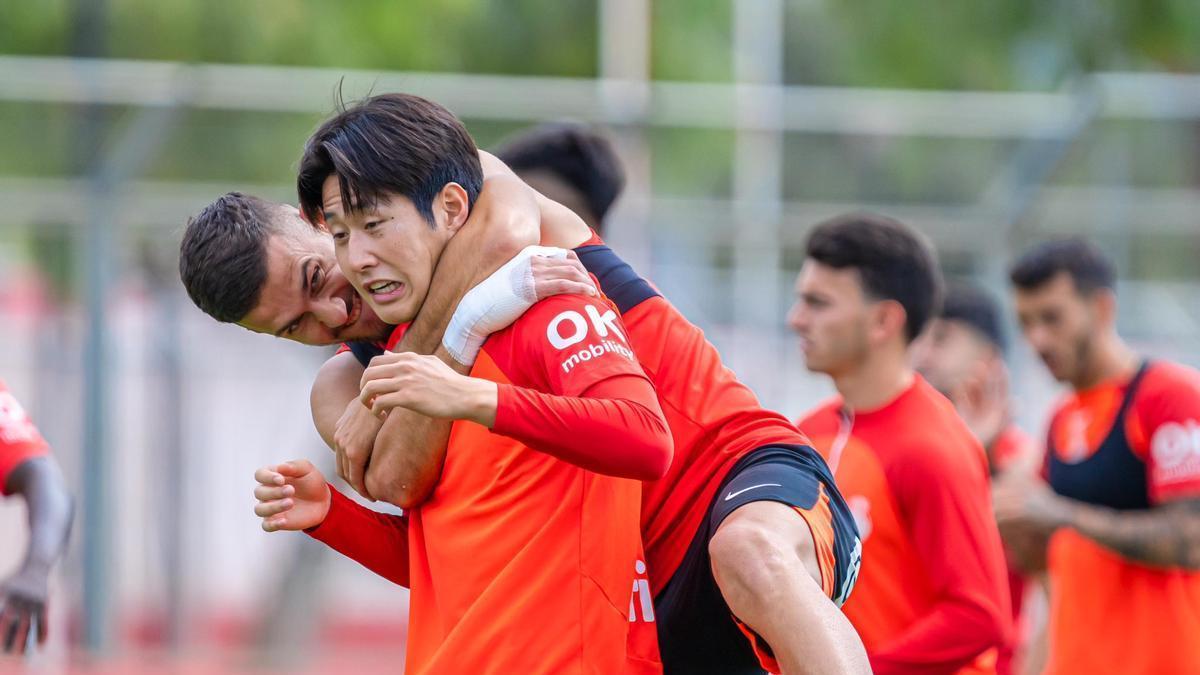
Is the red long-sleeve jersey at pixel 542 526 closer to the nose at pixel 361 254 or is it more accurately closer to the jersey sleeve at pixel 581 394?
the jersey sleeve at pixel 581 394

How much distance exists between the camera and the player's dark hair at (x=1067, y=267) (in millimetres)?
6488

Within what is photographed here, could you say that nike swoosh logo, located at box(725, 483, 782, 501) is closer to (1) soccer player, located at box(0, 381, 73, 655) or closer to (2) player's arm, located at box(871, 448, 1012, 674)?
(2) player's arm, located at box(871, 448, 1012, 674)

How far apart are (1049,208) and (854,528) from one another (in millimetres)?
7625

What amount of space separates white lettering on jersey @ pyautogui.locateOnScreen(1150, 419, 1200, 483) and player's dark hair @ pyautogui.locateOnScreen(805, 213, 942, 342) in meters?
0.96

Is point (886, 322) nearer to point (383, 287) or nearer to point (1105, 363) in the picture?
point (1105, 363)

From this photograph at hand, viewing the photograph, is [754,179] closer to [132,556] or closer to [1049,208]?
[1049,208]

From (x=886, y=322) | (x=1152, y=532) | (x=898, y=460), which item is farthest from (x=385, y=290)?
(x=1152, y=532)

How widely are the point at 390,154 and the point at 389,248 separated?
0.19 meters

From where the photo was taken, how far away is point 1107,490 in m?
6.08

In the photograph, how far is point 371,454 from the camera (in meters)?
3.74

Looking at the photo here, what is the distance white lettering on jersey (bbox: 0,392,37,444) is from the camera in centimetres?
524

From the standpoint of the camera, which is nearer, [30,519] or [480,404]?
[480,404]

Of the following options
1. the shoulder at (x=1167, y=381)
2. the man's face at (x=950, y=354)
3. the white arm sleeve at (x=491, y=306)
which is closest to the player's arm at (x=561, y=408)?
the white arm sleeve at (x=491, y=306)

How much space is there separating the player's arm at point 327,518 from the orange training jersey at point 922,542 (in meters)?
1.44
